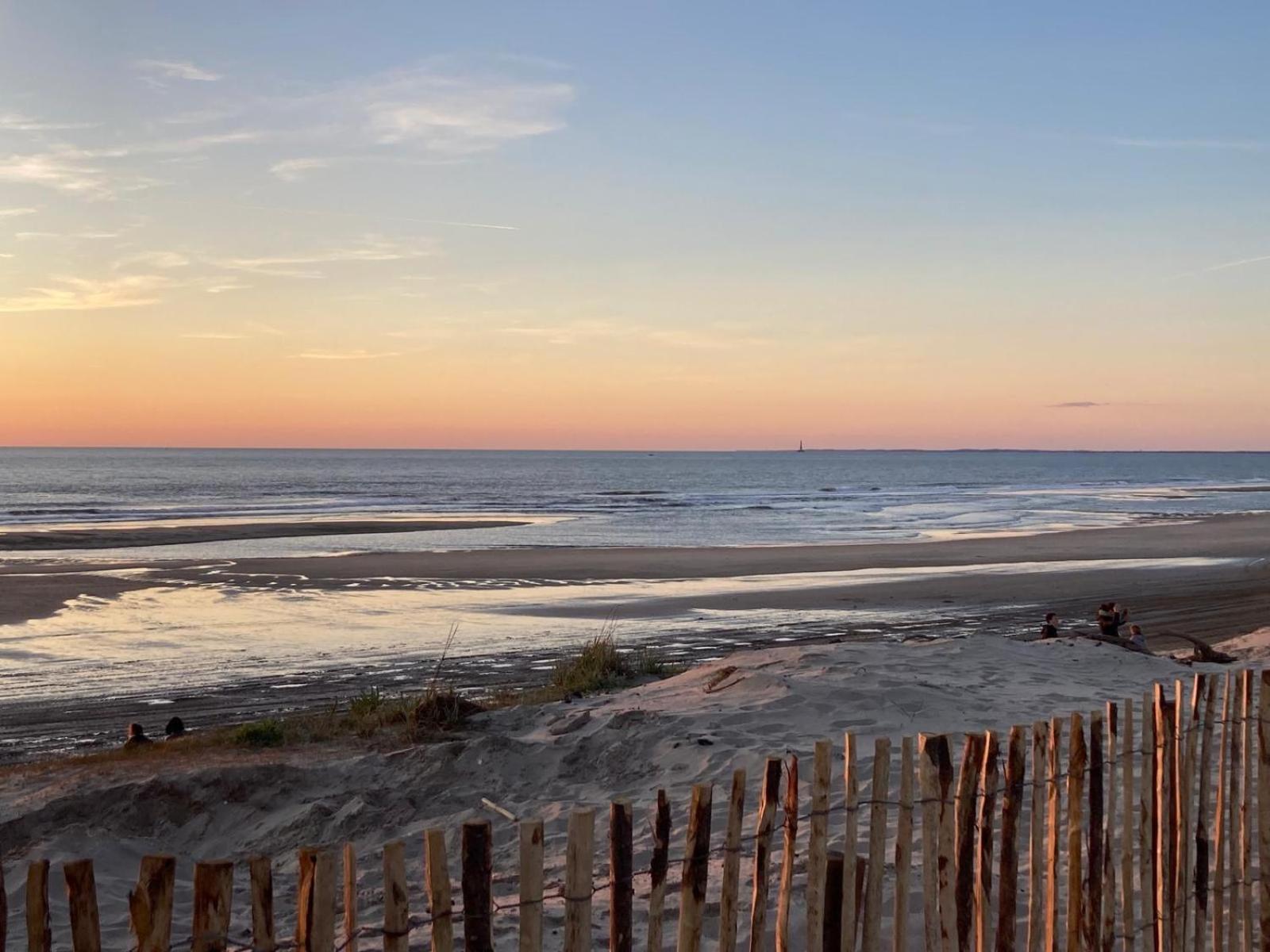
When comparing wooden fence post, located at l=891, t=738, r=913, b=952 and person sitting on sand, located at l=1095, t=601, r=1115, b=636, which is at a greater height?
wooden fence post, located at l=891, t=738, r=913, b=952

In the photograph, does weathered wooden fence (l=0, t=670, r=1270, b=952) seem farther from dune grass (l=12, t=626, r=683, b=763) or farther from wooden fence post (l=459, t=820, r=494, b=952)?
dune grass (l=12, t=626, r=683, b=763)

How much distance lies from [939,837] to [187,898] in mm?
4273

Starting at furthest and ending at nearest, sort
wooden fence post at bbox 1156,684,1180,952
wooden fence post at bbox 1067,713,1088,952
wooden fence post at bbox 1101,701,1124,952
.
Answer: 1. wooden fence post at bbox 1156,684,1180,952
2. wooden fence post at bbox 1101,701,1124,952
3. wooden fence post at bbox 1067,713,1088,952

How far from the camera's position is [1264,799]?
4.94m

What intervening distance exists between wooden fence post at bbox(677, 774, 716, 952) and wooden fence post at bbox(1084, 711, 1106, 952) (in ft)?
5.62

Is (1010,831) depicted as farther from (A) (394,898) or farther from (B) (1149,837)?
(A) (394,898)

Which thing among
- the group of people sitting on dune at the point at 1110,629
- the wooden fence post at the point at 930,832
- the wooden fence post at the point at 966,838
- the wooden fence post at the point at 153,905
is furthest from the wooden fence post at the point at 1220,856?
the group of people sitting on dune at the point at 1110,629

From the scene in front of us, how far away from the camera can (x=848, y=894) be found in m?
3.49

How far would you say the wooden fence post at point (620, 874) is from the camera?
308 cm

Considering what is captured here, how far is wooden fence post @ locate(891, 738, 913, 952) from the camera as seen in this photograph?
3.59 m

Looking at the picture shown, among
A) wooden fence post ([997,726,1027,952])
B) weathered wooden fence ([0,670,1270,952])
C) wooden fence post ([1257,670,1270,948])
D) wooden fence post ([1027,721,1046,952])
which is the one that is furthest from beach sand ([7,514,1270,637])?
wooden fence post ([997,726,1027,952])

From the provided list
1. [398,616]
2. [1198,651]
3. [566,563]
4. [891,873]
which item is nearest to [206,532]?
[566,563]

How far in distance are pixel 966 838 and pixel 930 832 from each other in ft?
0.68

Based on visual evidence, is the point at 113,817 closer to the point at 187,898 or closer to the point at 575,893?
the point at 187,898
